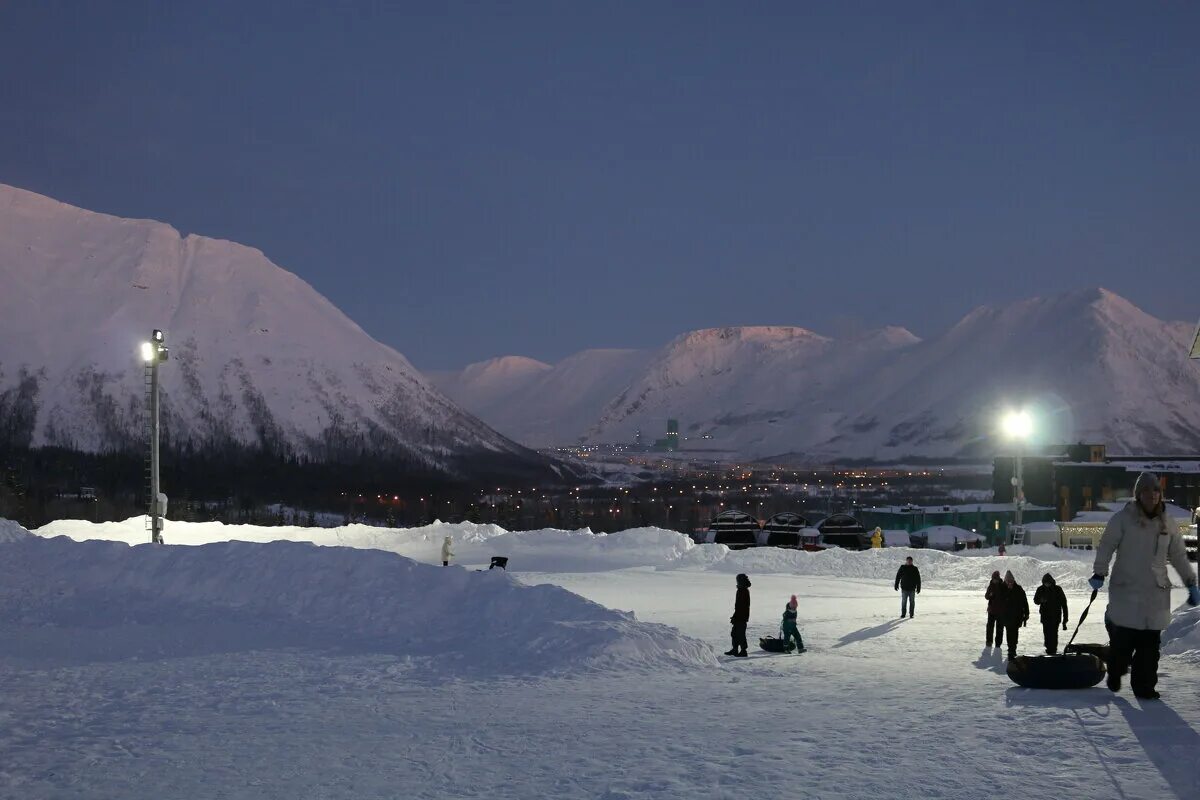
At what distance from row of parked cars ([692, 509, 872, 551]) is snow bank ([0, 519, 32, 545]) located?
152 ft

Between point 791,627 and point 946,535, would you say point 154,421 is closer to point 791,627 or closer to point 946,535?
point 791,627

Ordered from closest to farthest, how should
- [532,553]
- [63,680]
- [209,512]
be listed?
[63,680]
[532,553]
[209,512]

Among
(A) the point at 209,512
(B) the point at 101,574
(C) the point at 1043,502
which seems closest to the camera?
(B) the point at 101,574

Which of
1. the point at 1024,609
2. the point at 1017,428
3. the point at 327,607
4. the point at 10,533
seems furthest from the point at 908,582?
the point at 1017,428

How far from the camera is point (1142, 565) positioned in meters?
10.7

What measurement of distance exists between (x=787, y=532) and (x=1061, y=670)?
63529 millimetres

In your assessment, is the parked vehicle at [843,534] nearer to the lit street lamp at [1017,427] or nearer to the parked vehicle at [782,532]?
the parked vehicle at [782,532]

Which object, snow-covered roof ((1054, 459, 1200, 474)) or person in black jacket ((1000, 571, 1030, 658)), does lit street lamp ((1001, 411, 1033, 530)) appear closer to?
person in black jacket ((1000, 571, 1030, 658))

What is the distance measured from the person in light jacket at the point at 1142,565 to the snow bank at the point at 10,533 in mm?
23714

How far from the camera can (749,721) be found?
1177 cm

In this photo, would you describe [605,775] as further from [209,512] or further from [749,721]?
[209,512]

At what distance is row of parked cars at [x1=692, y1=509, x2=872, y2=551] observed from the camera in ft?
226

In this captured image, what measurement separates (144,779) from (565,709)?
4847mm

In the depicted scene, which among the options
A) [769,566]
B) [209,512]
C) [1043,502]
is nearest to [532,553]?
[769,566]
